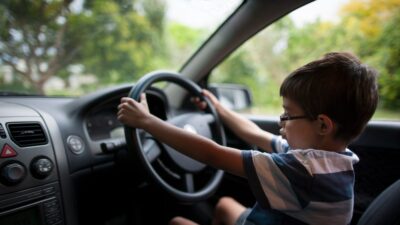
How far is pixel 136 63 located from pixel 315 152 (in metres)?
3.00

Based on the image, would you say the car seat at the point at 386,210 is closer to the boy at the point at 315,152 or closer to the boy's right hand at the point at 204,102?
the boy at the point at 315,152

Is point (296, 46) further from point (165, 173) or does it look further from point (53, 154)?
point (53, 154)

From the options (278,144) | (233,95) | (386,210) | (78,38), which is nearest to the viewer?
(386,210)

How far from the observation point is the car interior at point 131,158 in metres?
1.20

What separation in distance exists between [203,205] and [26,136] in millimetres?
1248

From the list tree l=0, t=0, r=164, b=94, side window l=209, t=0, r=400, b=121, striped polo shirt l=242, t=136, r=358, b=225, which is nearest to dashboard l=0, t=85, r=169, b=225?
tree l=0, t=0, r=164, b=94

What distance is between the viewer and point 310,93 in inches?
38.5

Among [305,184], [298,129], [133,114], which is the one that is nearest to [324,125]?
[298,129]

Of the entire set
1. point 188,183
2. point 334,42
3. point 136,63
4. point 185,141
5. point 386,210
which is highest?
point 136,63

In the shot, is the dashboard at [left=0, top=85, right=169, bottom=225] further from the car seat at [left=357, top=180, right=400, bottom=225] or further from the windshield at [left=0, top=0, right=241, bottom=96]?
the car seat at [left=357, top=180, right=400, bottom=225]

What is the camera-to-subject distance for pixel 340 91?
37.2 inches

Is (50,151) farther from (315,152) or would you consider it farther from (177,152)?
(315,152)

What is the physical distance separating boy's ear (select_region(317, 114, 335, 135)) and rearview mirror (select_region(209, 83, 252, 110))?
1.33 m

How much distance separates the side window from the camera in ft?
5.27
